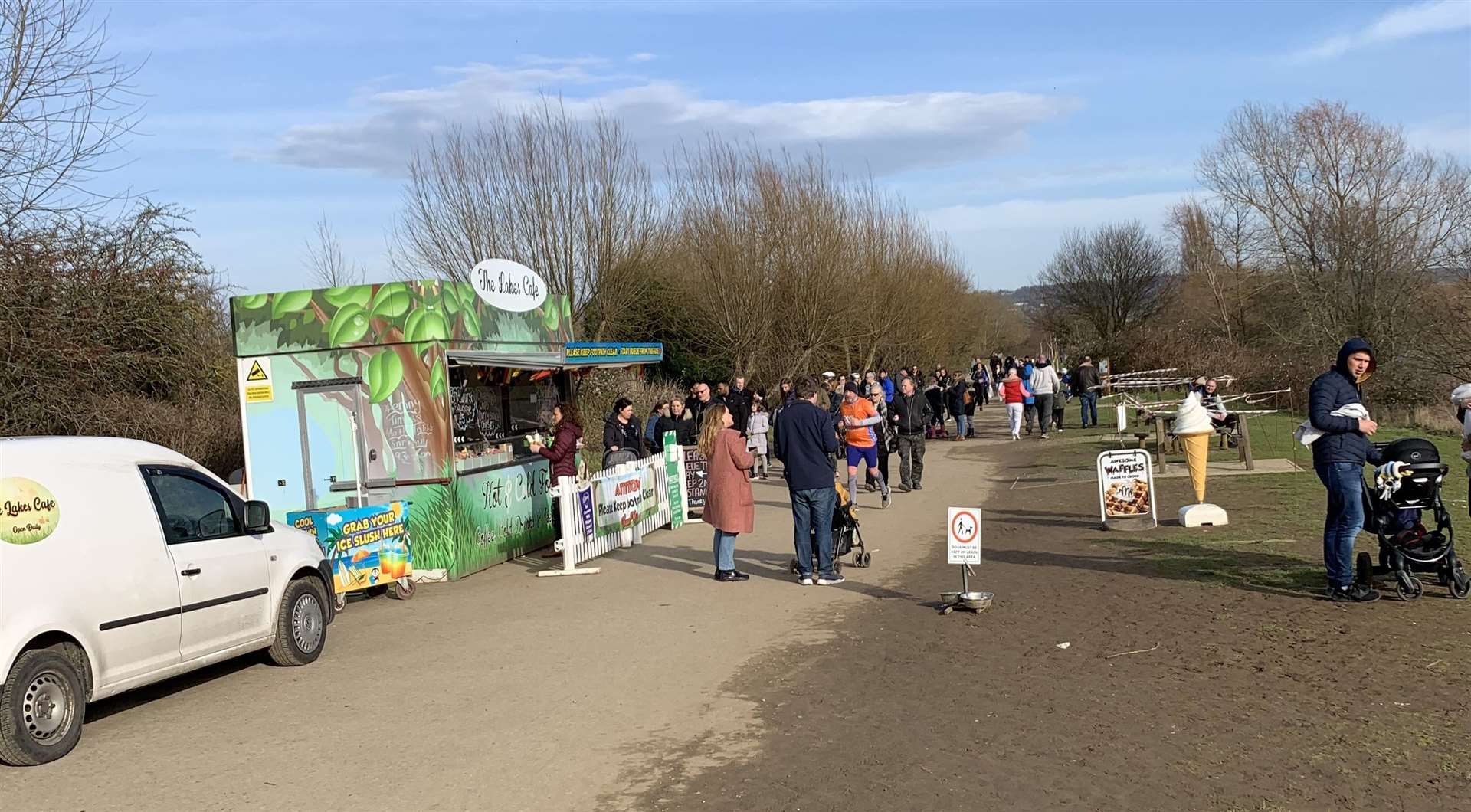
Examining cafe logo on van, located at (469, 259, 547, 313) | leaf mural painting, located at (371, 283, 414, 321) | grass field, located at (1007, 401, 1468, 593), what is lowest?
grass field, located at (1007, 401, 1468, 593)

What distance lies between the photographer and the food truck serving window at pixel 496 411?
13.1 m

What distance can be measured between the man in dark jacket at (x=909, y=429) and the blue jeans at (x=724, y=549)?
7506 millimetres

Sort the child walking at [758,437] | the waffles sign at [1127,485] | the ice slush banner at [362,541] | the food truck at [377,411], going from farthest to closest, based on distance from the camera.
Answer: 1. the child walking at [758,437]
2. the waffles sign at [1127,485]
3. the food truck at [377,411]
4. the ice slush banner at [362,541]

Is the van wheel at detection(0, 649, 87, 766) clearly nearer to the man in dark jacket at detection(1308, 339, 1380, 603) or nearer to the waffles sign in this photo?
the man in dark jacket at detection(1308, 339, 1380, 603)

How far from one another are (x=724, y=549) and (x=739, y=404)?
985 centimetres

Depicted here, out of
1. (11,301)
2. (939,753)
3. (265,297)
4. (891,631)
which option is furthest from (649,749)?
(11,301)

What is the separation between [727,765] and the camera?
584 cm

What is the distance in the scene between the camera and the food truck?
12203 mm

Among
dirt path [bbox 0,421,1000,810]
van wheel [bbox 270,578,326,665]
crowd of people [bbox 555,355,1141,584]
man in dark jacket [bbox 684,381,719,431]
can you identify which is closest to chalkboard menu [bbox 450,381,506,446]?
crowd of people [bbox 555,355,1141,584]

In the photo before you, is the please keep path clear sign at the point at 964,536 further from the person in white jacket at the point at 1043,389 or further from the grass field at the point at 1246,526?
the person in white jacket at the point at 1043,389

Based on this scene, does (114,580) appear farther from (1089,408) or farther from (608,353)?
(1089,408)

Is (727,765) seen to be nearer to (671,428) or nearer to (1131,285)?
(671,428)

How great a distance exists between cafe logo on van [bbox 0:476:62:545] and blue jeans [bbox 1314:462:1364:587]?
8.42m

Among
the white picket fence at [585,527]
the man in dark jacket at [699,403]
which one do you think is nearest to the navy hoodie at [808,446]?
the white picket fence at [585,527]
